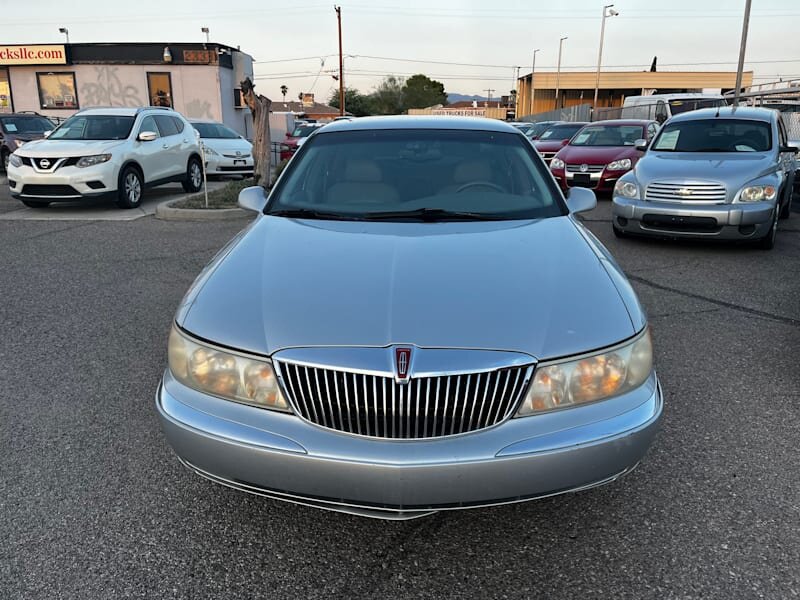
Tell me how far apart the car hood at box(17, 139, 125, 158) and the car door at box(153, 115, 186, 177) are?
4.01ft

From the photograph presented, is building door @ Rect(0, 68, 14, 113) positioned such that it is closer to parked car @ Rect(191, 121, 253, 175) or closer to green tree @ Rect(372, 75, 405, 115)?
parked car @ Rect(191, 121, 253, 175)

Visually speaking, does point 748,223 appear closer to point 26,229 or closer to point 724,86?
point 26,229

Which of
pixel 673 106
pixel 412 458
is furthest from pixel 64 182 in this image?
pixel 673 106

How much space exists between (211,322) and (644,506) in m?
1.93

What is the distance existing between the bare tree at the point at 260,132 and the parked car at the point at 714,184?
735 cm

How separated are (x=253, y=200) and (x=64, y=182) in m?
8.01

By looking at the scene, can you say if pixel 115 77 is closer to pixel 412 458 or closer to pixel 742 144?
pixel 742 144

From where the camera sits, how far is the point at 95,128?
452 inches

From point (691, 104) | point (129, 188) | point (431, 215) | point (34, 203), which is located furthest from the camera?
point (691, 104)

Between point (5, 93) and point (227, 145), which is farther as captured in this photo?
point (5, 93)

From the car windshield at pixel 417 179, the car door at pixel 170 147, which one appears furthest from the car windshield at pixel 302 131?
the car windshield at pixel 417 179

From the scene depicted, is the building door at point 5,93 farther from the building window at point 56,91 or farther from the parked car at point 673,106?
the parked car at point 673,106

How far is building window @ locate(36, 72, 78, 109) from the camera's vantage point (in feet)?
95.3

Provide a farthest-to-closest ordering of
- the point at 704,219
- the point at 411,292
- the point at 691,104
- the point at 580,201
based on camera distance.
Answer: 1. the point at 691,104
2. the point at 704,219
3. the point at 580,201
4. the point at 411,292
